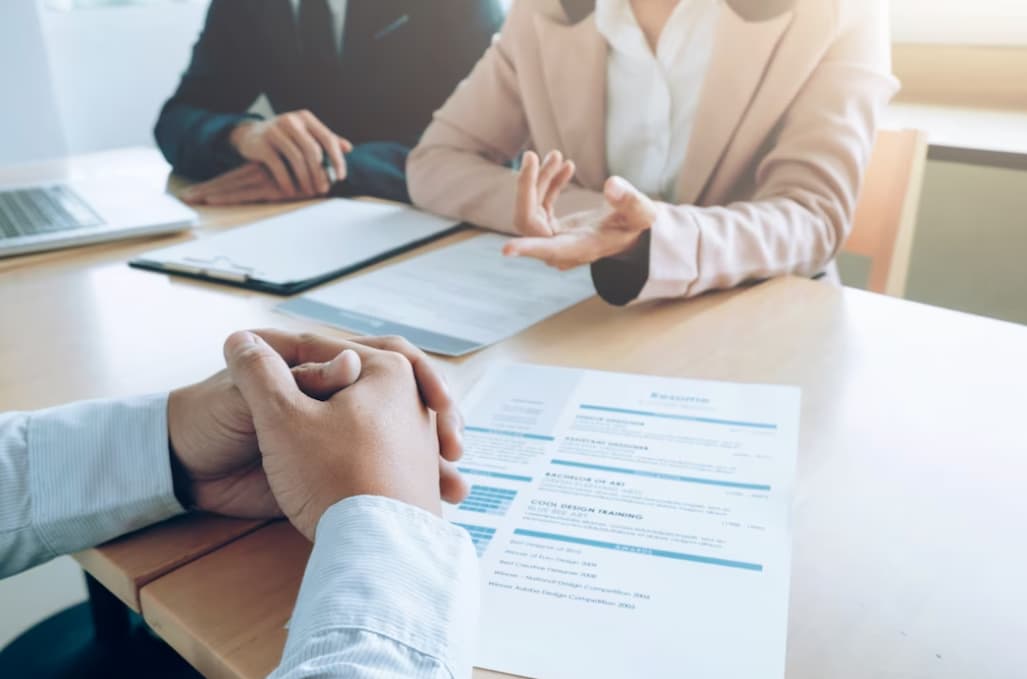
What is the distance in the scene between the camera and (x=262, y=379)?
1.74ft

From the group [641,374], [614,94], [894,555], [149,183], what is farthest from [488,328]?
[149,183]

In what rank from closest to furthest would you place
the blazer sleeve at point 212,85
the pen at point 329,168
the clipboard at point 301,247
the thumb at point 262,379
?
the thumb at point 262,379
the clipboard at point 301,247
the pen at point 329,168
the blazer sleeve at point 212,85

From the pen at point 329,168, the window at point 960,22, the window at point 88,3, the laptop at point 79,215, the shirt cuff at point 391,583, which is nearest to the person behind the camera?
the shirt cuff at point 391,583

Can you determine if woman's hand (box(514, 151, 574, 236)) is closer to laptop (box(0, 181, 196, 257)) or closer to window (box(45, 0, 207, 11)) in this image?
laptop (box(0, 181, 196, 257))

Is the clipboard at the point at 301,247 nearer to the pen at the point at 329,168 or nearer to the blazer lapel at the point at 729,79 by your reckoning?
the pen at the point at 329,168

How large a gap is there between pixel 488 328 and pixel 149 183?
821 mm

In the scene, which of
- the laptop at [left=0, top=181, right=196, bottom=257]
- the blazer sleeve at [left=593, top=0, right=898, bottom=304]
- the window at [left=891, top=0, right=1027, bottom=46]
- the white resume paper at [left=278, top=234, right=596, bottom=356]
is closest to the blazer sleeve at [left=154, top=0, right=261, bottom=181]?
the laptop at [left=0, top=181, right=196, bottom=257]

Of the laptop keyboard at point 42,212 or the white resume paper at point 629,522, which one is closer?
the white resume paper at point 629,522

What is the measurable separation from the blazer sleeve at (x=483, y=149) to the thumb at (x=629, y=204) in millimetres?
277

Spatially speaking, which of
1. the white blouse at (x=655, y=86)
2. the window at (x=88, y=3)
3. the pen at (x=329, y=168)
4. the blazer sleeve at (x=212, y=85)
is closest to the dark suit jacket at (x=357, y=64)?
the blazer sleeve at (x=212, y=85)

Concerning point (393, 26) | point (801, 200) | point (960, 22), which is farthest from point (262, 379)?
point (960, 22)

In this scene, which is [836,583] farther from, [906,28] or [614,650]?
[906,28]

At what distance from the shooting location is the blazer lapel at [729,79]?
106 cm

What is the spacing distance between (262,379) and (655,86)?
86cm
